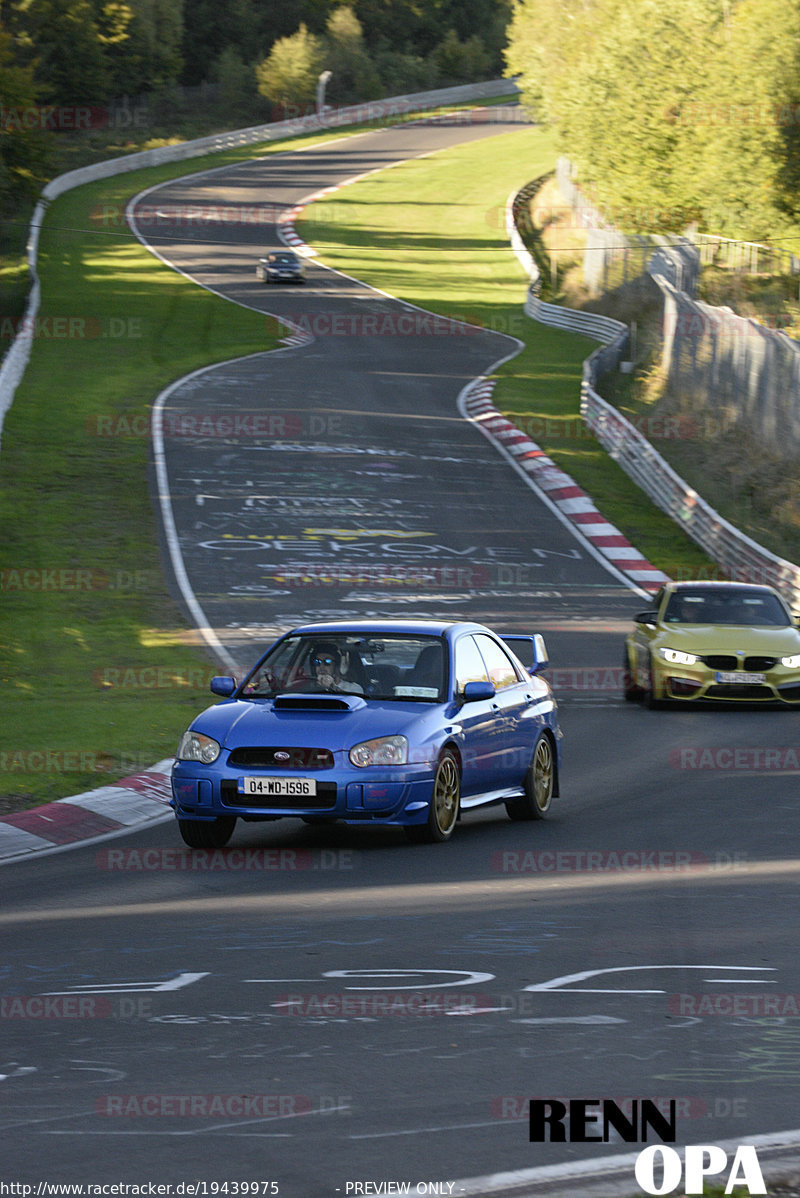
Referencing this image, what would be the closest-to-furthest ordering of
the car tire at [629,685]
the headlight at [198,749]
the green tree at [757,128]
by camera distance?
1. the headlight at [198,749]
2. the car tire at [629,685]
3. the green tree at [757,128]

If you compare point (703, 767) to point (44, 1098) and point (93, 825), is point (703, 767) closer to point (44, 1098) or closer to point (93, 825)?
point (93, 825)

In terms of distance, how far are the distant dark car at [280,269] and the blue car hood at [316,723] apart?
52761 mm

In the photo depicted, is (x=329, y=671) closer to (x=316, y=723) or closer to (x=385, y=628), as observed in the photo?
(x=385, y=628)

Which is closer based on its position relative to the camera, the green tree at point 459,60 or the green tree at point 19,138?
the green tree at point 19,138

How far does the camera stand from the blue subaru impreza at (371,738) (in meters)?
10.9

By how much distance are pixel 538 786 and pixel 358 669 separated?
178 cm

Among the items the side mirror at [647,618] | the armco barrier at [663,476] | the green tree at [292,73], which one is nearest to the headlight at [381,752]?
the side mirror at [647,618]

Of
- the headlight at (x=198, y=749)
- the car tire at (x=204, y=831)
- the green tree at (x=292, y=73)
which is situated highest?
the green tree at (x=292, y=73)

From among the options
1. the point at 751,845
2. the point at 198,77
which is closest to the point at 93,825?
the point at 751,845

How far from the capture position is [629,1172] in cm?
488

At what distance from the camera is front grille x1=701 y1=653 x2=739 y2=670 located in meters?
19.2

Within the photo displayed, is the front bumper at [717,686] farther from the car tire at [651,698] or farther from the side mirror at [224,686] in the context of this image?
the side mirror at [224,686]

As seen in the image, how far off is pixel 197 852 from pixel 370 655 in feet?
→ 6.15

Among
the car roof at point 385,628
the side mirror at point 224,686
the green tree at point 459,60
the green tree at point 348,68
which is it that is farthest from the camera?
the green tree at point 459,60
